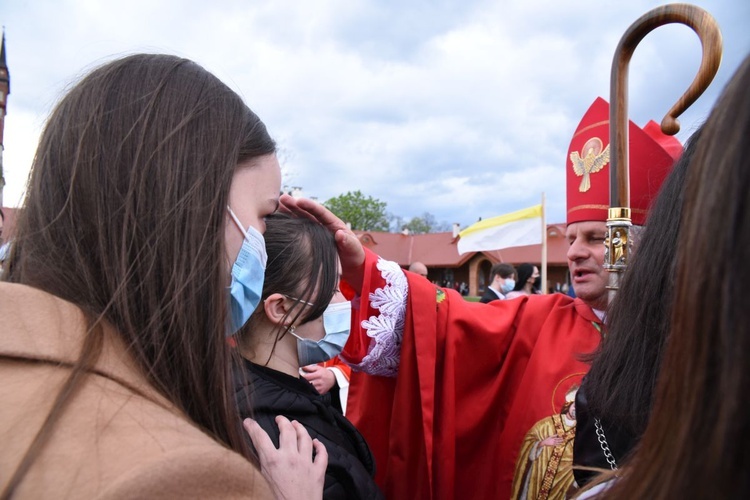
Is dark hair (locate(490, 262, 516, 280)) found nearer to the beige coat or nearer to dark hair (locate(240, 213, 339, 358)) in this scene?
dark hair (locate(240, 213, 339, 358))

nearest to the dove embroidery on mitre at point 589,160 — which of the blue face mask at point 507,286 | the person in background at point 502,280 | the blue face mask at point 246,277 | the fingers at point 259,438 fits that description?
the blue face mask at point 246,277

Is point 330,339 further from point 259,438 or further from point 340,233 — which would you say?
point 259,438

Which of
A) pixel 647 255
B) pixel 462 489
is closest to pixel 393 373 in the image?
pixel 462 489

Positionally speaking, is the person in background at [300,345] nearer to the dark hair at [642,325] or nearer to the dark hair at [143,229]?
the dark hair at [143,229]

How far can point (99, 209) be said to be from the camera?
91 centimetres

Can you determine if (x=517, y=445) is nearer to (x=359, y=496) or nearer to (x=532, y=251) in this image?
(x=359, y=496)

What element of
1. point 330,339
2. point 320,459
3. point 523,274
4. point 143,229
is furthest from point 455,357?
point 523,274

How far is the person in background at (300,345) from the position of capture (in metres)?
1.51

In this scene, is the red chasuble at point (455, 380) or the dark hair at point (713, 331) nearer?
the dark hair at point (713, 331)

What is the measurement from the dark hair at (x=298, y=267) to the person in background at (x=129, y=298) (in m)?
0.65

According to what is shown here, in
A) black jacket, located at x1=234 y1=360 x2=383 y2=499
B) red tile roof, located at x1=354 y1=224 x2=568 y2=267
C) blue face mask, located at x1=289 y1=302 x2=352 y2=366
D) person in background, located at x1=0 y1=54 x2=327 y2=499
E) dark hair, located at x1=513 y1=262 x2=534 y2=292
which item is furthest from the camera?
red tile roof, located at x1=354 y1=224 x2=568 y2=267

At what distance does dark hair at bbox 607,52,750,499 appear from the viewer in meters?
0.51

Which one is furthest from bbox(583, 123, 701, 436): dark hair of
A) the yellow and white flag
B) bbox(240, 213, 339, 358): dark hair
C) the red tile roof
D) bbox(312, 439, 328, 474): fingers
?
the red tile roof

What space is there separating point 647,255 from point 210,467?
106 cm
